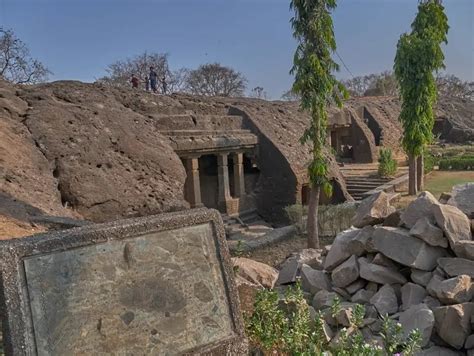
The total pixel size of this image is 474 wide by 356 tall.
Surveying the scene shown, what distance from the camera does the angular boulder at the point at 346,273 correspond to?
176 inches

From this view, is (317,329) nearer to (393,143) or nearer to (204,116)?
(204,116)

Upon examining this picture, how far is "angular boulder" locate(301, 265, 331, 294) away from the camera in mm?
4629

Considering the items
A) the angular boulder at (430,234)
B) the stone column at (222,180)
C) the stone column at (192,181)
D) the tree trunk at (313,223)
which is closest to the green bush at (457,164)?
the stone column at (222,180)

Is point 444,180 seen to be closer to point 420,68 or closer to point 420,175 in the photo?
point 420,175

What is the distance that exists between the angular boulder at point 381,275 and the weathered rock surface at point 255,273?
103 centimetres

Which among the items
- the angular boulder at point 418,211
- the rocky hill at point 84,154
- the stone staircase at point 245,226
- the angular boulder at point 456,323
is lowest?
the stone staircase at point 245,226

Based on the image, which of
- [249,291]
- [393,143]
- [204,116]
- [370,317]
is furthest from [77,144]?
[393,143]

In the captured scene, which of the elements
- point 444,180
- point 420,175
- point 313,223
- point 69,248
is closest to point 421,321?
point 69,248

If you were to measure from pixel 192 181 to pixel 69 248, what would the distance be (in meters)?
10.1

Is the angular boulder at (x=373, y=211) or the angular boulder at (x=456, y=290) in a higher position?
the angular boulder at (x=373, y=211)

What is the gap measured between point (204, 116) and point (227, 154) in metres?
1.44

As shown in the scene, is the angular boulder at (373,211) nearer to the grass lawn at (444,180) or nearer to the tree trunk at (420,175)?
the grass lawn at (444,180)

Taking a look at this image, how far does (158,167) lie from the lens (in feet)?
32.6

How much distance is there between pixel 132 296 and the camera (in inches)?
82.9
